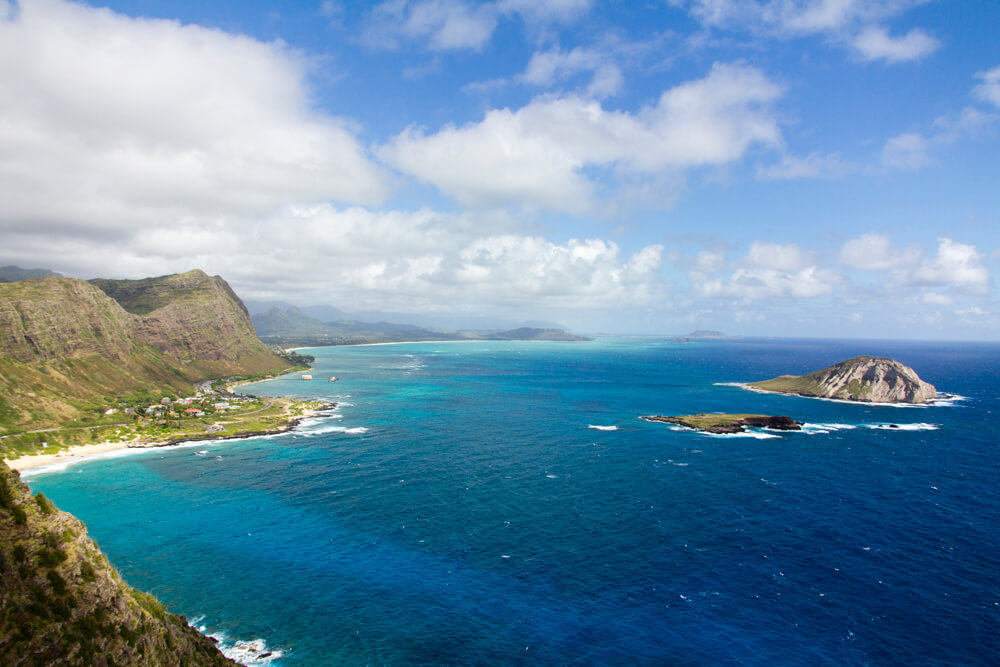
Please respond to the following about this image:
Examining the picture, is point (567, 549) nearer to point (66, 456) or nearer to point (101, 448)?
point (66, 456)

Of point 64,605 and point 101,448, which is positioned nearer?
point 64,605

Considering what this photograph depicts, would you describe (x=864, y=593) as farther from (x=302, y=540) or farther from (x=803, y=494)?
(x=302, y=540)

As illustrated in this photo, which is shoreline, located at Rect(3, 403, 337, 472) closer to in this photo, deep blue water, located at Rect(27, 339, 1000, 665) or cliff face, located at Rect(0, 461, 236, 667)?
deep blue water, located at Rect(27, 339, 1000, 665)

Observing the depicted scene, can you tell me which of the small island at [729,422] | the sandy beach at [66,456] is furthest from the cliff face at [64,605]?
the small island at [729,422]

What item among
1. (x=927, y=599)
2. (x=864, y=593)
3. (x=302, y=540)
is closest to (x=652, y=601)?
(x=864, y=593)

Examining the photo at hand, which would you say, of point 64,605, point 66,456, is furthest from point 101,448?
point 64,605

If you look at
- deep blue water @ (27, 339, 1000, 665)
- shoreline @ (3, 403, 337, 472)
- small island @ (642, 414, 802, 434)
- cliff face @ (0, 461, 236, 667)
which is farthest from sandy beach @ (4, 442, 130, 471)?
small island @ (642, 414, 802, 434)
